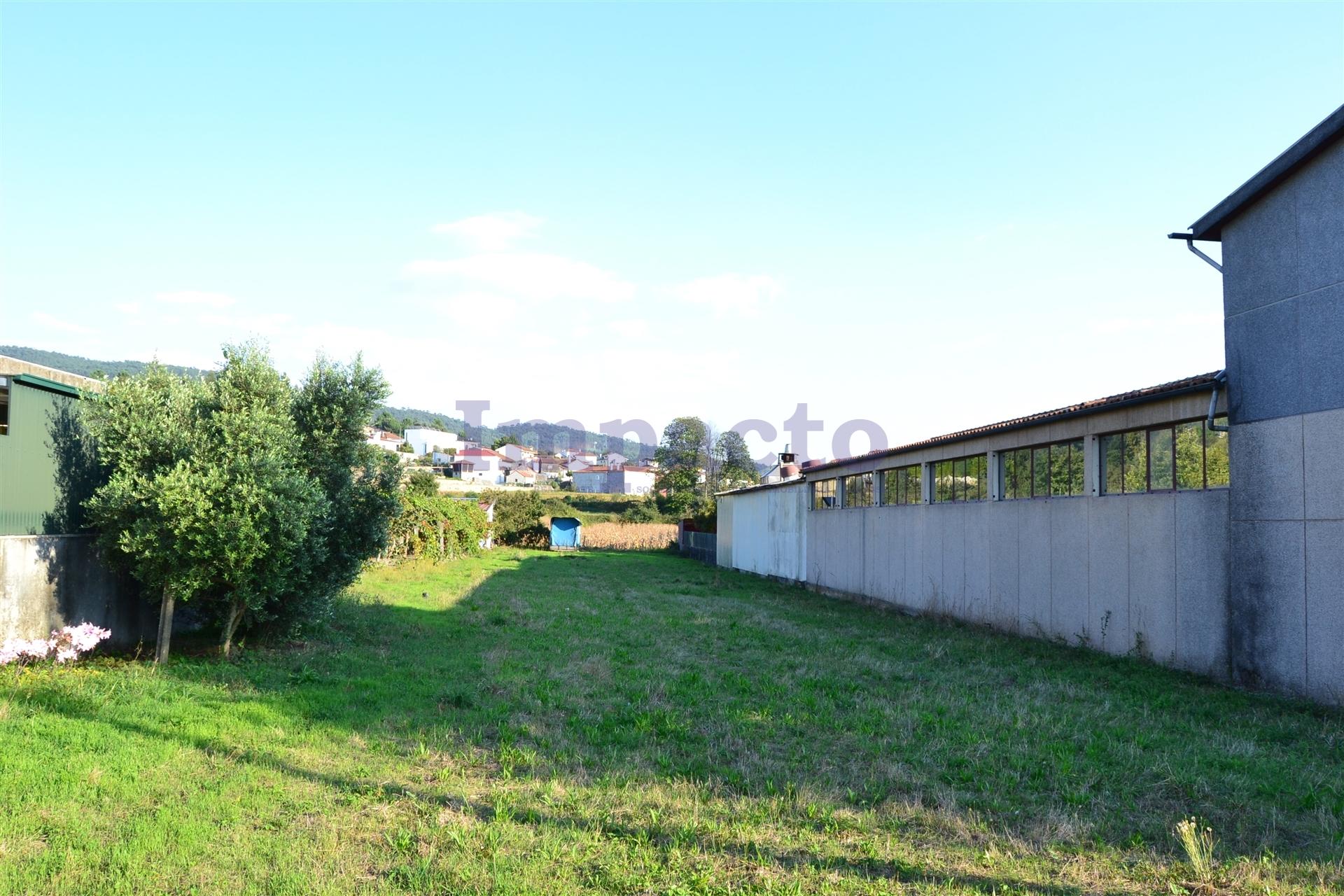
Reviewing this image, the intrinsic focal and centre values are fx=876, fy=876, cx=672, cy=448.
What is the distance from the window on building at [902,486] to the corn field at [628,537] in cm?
3031

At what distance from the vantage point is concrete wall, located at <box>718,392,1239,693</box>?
446 inches

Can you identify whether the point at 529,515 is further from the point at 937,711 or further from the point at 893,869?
the point at 893,869

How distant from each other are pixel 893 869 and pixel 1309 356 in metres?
8.19

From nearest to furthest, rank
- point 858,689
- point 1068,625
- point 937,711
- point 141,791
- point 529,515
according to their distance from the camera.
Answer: point 141,791
point 937,711
point 858,689
point 1068,625
point 529,515

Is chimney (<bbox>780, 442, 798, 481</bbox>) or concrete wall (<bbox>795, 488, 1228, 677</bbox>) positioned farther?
chimney (<bbox>780, 442, 798, 481</bbox>)

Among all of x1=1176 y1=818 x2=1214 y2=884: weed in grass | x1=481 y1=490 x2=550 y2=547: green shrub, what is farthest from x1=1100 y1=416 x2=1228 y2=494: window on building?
x1=481 y1=490 x2=550 y2=547: green shrub

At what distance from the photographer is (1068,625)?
45.4 feet

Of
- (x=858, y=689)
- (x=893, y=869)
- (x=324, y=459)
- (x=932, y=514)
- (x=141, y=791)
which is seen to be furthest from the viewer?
(x=932, y=514)

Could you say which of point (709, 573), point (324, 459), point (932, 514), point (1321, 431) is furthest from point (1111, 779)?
point (709, 573)

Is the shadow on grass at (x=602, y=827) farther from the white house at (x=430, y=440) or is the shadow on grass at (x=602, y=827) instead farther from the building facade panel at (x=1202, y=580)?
the white house at (x=430, y=440)

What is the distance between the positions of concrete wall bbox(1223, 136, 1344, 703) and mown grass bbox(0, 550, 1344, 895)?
0.84 metres

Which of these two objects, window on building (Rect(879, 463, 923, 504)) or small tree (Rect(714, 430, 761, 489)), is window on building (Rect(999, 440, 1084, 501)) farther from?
small tree (Rect(714, 430, 761, 489))

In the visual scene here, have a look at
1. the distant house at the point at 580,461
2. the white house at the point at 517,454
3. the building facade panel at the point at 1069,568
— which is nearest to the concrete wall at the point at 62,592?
the building facade panel at the point at 1069,568

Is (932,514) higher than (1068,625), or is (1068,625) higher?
(932,514)
